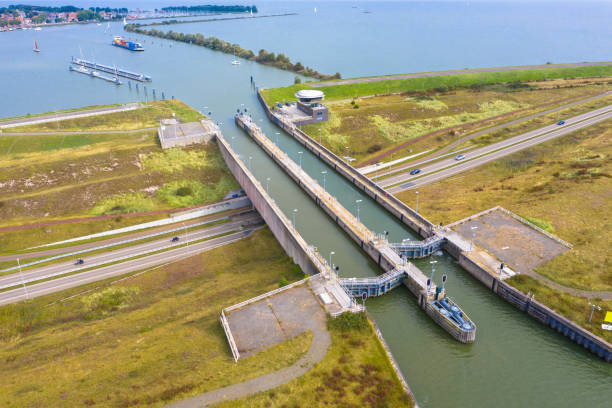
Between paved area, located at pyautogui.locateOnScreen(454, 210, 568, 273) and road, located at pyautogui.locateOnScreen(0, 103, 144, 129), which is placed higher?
road, located at pyautogui.locateOnScreen(0, 103, 144, 129)

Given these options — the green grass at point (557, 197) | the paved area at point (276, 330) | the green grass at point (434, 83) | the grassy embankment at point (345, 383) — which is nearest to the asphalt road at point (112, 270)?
the paved area at point (276, 330)

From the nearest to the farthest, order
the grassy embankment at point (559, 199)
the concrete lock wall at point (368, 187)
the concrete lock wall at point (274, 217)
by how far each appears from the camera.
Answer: the grassy embankment at point (559, 199) → the concrete lock wall at point (274, 217) → the concrete lock wall at point (368, 187)

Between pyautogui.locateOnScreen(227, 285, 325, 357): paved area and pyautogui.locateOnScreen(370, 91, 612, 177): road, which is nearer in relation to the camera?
pyautogui.locateOnScreen(227, 285, 325, 357): paved area

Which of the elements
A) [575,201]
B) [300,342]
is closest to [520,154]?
[575,201]

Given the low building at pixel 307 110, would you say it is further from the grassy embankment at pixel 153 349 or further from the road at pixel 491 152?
the grassy embankment at pixel 153 349

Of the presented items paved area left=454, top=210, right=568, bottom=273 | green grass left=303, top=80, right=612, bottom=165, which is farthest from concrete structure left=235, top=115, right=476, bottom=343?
green grass left=303, top=80, right=612, bottom=165

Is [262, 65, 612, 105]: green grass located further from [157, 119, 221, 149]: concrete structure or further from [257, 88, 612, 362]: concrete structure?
[257, 88, 612, 362]: concrete structure
